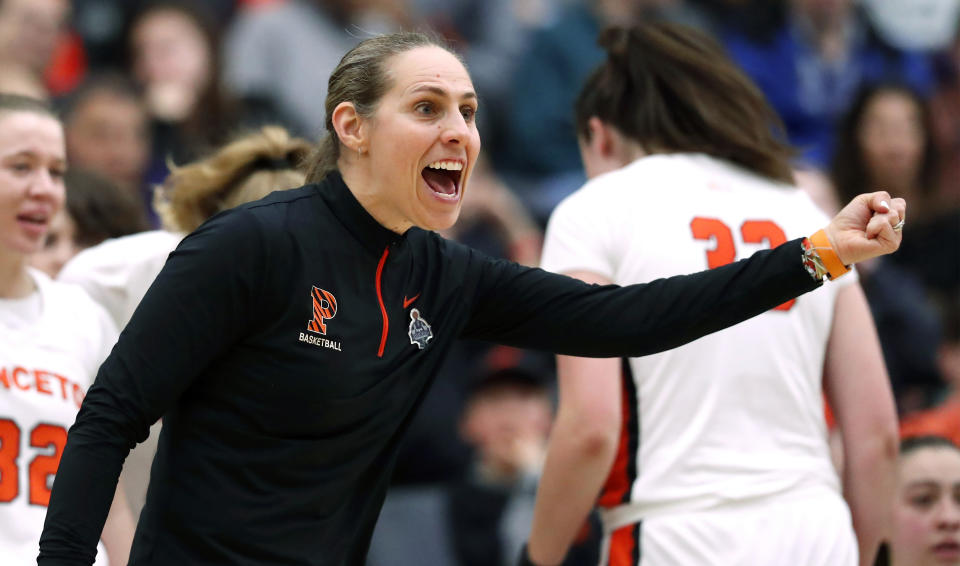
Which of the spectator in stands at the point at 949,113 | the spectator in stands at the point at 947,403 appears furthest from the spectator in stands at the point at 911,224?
the spectator in stands at the point at 949,113

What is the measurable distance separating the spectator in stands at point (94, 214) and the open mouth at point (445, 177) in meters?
2.13

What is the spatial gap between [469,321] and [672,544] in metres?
0.87

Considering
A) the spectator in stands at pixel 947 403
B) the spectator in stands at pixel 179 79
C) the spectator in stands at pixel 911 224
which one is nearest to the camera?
the spectator in stands at pixel 947 403

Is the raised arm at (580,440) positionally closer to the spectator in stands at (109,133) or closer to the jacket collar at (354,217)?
the jacket collar at (354,217)

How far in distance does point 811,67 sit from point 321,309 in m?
6.74

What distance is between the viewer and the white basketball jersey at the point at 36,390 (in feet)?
11.7

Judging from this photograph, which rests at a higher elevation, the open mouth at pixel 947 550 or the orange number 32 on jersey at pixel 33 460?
the orange number 32 on jersey at pixel 33 460

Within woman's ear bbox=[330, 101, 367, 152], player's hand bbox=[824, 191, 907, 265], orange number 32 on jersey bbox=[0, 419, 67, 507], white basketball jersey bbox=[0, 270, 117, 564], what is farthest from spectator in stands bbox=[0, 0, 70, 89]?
player's hand bbox=[824, 191, 907, 265]

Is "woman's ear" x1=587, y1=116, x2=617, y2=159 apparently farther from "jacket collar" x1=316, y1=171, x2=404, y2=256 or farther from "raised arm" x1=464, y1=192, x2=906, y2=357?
"jacket collar" x1=316, y1=171, x2=404, y2=256

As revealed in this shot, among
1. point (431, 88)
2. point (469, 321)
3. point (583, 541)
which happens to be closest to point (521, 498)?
point (583, 541)

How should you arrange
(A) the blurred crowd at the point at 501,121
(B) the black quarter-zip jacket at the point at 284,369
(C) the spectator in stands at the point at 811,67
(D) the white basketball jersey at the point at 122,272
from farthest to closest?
(C) the spectator in stands at the point at 811,67, (A) the blurred crowd at the point at 501,121, (D) the white basketball jersey at the point at 122,272, (B) the black quarter-zip jacket at the point at 284,369

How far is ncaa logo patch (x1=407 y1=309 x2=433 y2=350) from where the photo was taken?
3160 millimetres

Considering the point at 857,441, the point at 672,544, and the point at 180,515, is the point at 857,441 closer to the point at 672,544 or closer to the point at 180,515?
the point at 672,544

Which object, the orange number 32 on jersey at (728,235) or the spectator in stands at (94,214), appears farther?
the spectator in stands at (94,214)
